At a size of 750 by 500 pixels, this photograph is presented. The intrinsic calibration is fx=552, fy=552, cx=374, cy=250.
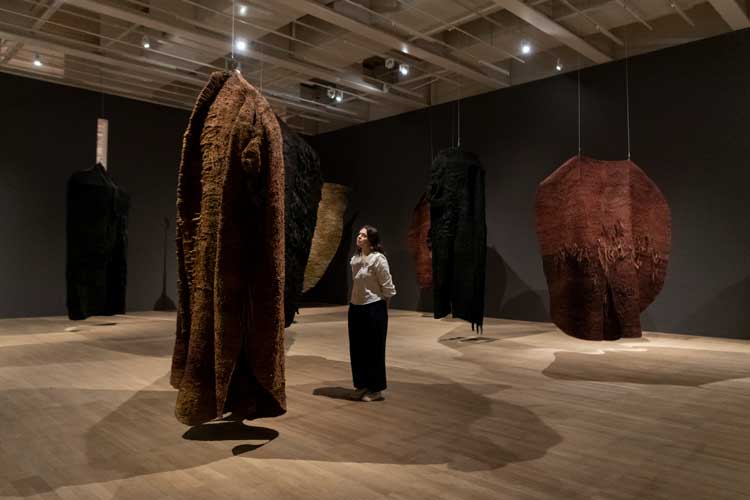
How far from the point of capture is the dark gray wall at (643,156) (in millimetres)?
7109

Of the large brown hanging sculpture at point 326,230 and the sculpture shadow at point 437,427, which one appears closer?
the sculpture shadow at point 437,427

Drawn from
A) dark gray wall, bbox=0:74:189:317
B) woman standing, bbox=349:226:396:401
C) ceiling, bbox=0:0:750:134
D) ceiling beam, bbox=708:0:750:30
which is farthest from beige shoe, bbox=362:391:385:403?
dark gray wall, bbox=0:74:189:317

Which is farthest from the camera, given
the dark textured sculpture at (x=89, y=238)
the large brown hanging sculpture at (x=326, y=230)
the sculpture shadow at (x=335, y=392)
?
the large brown hanging sculpture at (x=326, y=230)

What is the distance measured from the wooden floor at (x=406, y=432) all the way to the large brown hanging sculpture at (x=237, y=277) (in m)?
0.33

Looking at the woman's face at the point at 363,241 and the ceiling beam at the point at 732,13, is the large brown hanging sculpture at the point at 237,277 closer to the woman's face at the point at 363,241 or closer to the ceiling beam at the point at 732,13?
the woman's face at the point at 363,241

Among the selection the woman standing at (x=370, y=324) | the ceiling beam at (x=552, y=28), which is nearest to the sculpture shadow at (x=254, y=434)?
the woman standing at (x=370, y=324)

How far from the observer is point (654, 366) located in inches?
204

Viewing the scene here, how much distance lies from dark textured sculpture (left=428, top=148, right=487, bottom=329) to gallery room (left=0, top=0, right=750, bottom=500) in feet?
0.12

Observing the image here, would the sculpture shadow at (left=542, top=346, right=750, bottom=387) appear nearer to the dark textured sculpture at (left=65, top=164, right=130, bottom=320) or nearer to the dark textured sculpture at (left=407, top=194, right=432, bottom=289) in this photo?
the dark textured sculpture at (left=407, top=194, right=432, bottom=289)

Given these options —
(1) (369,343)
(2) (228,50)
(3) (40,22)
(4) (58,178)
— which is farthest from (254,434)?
(4) (58,178)

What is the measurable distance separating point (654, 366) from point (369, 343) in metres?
2.99

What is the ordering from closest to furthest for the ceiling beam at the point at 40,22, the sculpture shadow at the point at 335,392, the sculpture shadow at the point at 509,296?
the sculpture shadow at the point at 335,392 < the ceiling beam at the point at 40,22 < the sculpture shadow at the point at 509,296

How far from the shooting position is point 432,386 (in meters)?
4.33

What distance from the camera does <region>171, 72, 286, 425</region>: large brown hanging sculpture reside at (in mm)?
2686
